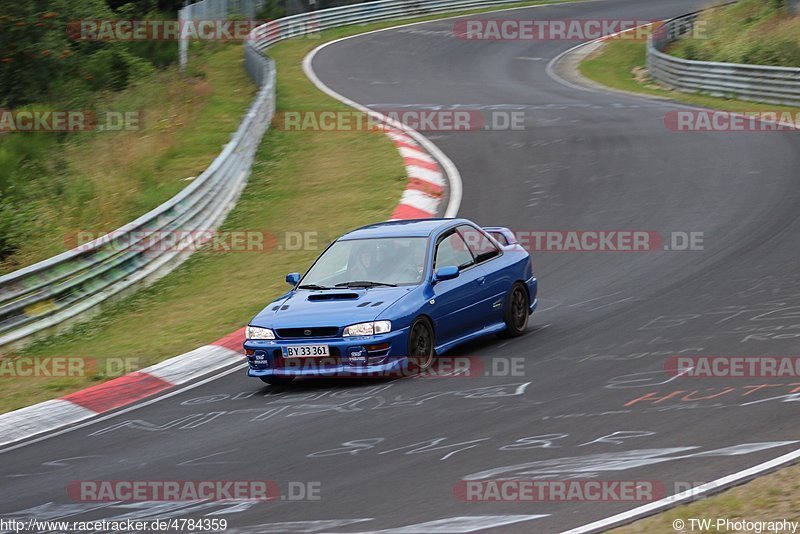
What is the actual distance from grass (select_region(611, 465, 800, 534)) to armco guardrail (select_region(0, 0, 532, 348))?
9189 mm

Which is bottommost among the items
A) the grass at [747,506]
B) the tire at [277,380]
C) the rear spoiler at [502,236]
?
the tire at [277,380]

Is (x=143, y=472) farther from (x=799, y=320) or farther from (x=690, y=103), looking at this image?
(x=690, y=103)

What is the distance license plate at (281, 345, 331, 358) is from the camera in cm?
1011

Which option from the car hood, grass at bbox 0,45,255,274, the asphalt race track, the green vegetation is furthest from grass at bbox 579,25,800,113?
the car hood

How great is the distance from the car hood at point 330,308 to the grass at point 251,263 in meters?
2.31

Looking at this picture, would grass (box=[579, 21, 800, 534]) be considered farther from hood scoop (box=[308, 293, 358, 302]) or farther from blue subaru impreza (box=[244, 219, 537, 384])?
hood scoop (box=[308, 293, 358, 302])

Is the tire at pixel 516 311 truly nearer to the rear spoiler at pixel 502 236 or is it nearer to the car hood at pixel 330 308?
the rear spoiler at pixel 502 236

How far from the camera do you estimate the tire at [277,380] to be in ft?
34.2

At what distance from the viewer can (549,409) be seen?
8.62m

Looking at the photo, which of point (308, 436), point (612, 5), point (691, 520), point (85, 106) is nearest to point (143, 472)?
point (308, 436)

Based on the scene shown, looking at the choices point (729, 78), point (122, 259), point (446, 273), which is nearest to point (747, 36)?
point (729, 78)

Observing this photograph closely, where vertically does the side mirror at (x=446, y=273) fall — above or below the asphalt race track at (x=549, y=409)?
above

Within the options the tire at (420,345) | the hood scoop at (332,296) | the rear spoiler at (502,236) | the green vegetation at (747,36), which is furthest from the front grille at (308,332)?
the green vegetation at (747,36)

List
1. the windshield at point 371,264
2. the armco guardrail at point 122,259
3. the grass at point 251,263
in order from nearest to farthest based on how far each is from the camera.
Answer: the windshield at point 371,264, the grass at point 251,263, the armco guardrail at point 122,259
